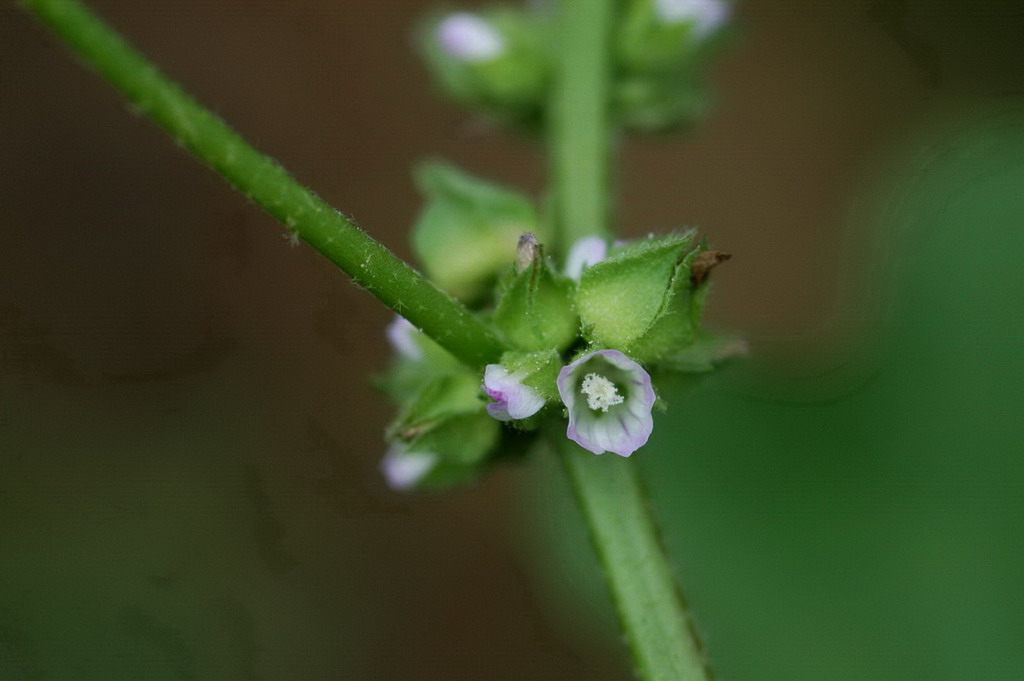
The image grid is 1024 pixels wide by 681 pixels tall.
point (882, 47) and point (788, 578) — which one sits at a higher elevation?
point (882, 47)

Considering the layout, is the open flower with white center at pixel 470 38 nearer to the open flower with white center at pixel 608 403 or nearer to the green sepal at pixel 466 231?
the green sepal at pixel 466 231

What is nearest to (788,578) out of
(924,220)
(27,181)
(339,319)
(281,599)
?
(924,220)

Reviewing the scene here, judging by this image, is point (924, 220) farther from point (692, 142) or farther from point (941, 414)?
point (692, 142)

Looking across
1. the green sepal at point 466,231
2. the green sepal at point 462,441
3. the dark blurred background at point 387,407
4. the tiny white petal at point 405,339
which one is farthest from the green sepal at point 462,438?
the dark blurred background at point 387,407

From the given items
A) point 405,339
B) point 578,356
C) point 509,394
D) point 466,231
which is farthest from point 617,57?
point 509,394

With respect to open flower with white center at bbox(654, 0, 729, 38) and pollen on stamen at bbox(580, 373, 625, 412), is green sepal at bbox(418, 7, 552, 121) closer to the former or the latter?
open flower with white center at bbox(654, 0, 729, 38)

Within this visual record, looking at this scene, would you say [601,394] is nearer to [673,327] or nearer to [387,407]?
[673,327]
